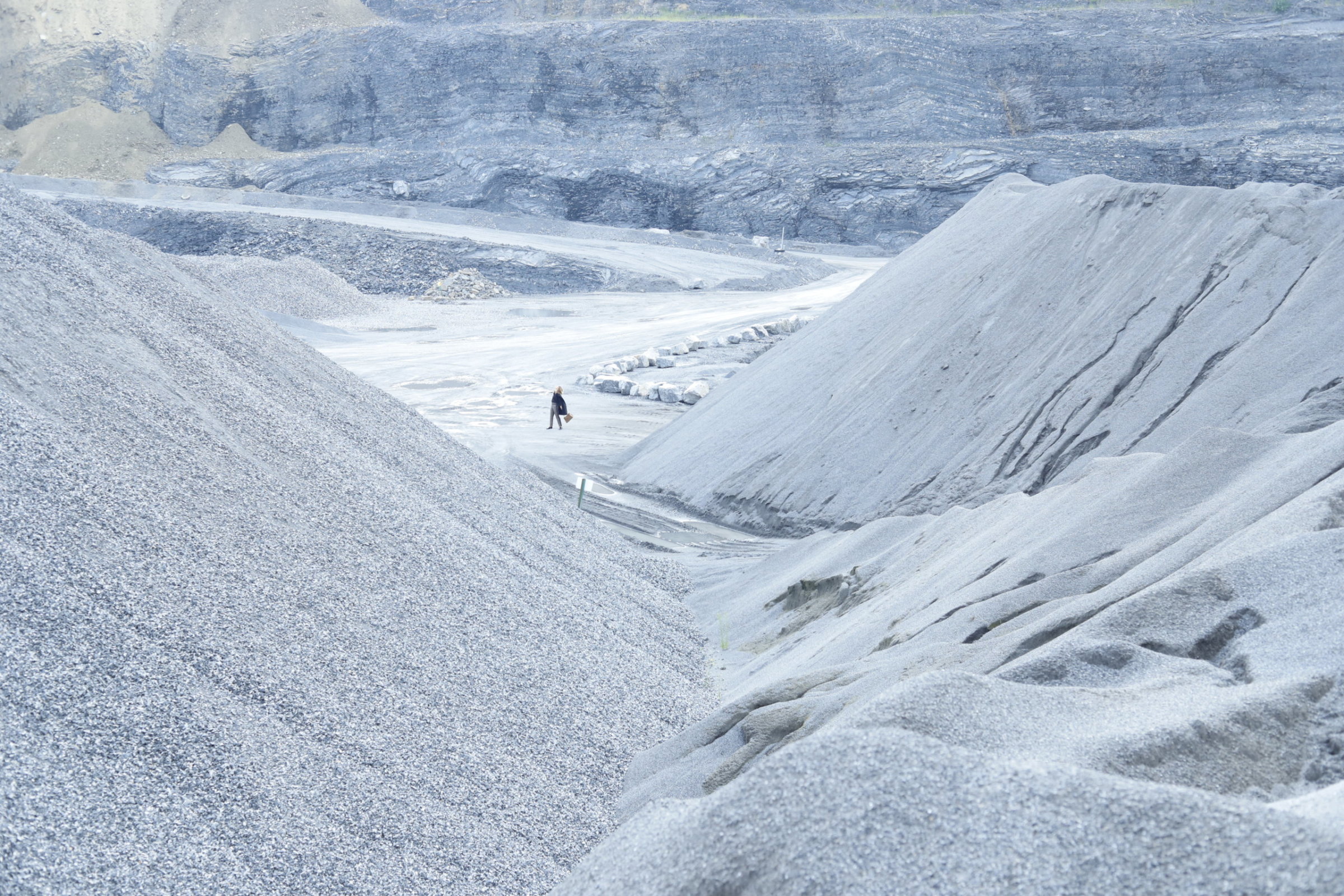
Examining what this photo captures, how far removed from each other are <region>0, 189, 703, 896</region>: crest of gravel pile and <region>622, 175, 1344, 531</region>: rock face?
3.09 m

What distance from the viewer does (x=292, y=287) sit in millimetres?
24781

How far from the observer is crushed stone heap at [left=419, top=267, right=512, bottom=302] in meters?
28.3

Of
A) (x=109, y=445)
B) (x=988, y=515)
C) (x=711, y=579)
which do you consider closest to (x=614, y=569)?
(x=711, y=579)

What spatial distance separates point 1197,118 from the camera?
115ft

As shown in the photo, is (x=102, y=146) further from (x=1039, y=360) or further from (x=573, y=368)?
(x=1039, y=360)

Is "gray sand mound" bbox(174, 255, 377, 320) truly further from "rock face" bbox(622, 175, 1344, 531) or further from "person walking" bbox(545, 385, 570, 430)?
"rock face" bbox(622, 175, 1344, 531)

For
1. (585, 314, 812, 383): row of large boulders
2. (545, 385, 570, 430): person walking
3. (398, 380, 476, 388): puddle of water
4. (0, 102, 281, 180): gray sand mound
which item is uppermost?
(0, 102, 281, 180): gray sand mound

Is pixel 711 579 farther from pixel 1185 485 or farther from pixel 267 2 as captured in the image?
pixel 267 2

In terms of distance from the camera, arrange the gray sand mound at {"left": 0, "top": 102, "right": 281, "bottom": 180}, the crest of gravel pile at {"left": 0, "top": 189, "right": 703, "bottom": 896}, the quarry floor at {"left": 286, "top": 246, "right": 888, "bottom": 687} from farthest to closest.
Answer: the gray sand mound at {"left": 0, "top": 102, "right": 281, "bottom": 180} < the quarry floor at {"left": 286, "top": 246, "right": 888, "bottom": 687} < the crest of gravel pile at {"left": 0, "top": 189, "right": 703, "bottom": 896}


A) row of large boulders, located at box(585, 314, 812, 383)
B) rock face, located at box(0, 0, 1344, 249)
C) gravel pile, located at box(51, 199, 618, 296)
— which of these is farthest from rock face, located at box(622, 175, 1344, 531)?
rock face, located at box(0, 0, 1344, 249)

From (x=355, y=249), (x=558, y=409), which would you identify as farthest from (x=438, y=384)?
(x=355, y=249)

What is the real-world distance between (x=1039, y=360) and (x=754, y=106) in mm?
31110

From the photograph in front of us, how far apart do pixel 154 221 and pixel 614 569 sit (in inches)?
1117

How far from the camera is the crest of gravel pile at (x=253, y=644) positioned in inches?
127
